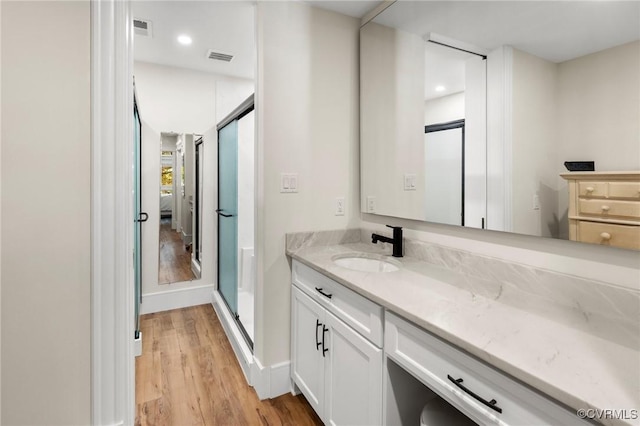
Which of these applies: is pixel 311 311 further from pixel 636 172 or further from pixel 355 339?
pixel 636 172

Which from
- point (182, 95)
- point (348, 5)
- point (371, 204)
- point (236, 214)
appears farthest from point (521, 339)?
point (182, 95)

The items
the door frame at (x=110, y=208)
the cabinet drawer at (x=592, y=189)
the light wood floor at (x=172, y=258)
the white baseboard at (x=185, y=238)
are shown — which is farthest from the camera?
the white baseboard at (x=185, y=238)

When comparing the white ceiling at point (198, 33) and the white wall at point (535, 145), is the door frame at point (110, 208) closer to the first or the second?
the white ceiling at point (198, 33)

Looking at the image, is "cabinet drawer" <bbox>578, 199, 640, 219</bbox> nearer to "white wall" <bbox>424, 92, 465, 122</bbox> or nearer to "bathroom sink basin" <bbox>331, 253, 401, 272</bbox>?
"white wall" <bbox>424, 92, 465, 122</bbox>

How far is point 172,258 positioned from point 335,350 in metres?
2.40

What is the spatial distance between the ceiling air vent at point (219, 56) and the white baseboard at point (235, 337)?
2.27 meters

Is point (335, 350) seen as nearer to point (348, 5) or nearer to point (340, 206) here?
point (340, 206)

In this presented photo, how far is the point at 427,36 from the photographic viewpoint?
1.65m

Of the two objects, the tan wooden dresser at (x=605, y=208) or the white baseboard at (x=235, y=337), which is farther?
the white baseboard at (x=235, y=337)

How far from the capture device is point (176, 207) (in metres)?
3.21

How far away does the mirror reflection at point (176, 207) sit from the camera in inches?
123

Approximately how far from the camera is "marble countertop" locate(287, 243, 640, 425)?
625mm

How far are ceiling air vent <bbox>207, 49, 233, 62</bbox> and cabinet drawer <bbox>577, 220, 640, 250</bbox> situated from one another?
9.33 ft

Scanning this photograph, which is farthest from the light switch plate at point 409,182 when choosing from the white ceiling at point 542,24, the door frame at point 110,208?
the door frame at point 110,208
